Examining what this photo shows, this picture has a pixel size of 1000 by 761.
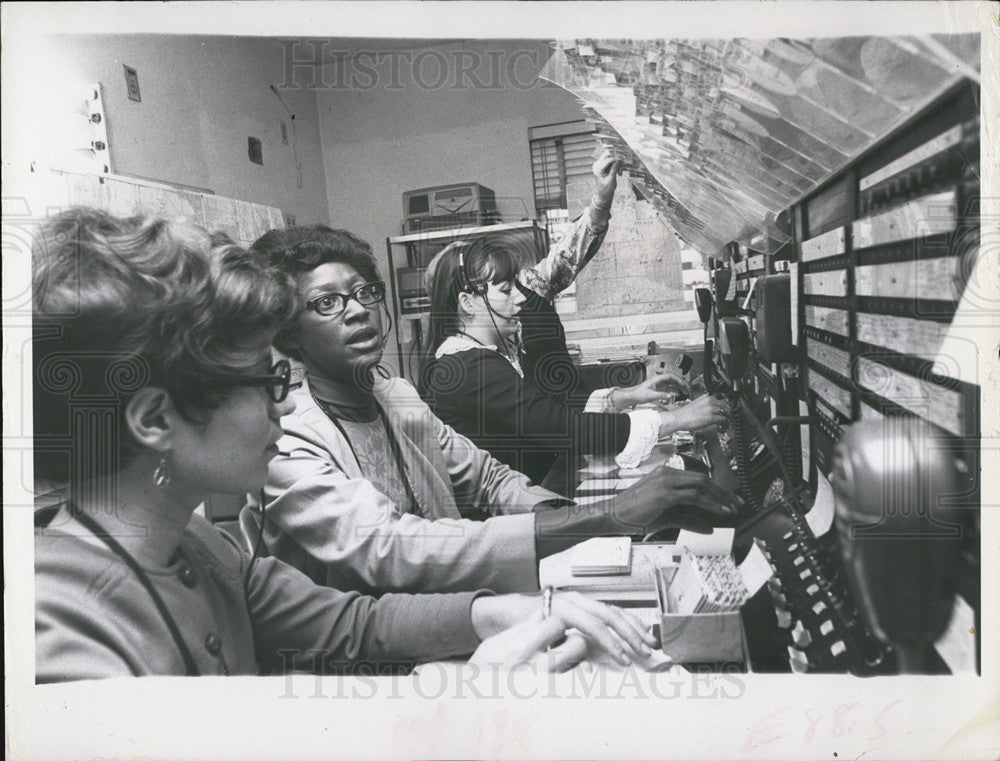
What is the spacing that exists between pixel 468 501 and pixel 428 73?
1.03 m

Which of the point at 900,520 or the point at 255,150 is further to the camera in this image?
the point at 255,150

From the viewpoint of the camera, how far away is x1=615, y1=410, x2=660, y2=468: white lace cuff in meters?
2.05

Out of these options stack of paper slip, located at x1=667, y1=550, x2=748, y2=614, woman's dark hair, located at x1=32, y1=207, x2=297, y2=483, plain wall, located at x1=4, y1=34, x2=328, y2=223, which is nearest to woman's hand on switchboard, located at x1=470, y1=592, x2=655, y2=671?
stack of paper slip, located at x1=667, y1=550, x2=748, y2=614

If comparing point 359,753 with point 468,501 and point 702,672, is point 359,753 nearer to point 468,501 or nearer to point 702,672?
point 468,501

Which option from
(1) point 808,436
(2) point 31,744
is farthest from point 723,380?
(2) point 31,744

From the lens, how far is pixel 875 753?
2018mm

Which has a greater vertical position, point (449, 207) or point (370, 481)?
point (449, 207)

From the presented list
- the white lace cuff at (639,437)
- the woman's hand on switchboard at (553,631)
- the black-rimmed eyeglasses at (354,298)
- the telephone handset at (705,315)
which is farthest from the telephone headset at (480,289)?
the woman's hand on switchboard at (553,631)

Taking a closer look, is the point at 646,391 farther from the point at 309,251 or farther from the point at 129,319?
the point at 129,319

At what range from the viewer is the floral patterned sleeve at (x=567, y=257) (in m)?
2.03

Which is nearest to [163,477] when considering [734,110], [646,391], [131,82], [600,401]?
[131,82]

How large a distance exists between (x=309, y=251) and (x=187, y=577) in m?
0.82

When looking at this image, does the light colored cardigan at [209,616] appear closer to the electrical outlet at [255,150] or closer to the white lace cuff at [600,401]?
the white lace cuff at [600,401]

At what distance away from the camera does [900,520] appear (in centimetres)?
195
